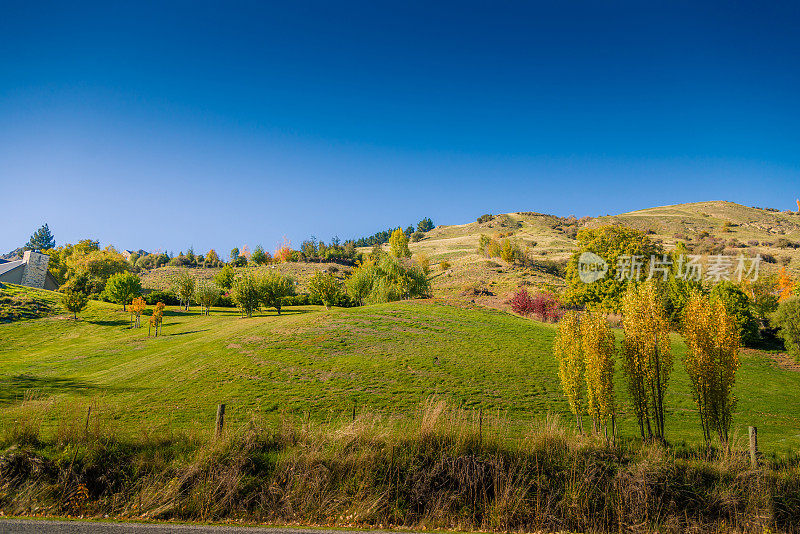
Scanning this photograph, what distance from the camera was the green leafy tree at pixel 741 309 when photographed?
34.1m

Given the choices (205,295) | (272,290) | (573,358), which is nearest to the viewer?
(573,358)

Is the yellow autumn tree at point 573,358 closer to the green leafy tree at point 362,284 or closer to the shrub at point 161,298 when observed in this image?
the green leafy tree at point 362,284

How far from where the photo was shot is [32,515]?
774 cm

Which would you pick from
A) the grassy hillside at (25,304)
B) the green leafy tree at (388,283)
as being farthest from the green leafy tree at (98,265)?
the green leafy tree at (388,283)

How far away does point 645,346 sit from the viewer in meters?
12.0

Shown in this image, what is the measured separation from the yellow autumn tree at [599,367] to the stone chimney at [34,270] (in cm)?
9732

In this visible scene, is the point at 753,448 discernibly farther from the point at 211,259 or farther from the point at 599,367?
the point at 211,259

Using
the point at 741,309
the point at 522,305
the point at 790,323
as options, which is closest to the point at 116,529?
the point at 522,305

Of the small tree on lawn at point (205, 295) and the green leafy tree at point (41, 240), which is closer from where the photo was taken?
the small tree on lawn at point (205, 295)

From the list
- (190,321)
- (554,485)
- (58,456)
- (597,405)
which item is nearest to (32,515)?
(58,456)

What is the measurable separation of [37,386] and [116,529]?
67.2 feet

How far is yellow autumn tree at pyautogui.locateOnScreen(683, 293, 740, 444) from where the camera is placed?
11680mm

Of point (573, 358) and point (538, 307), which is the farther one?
point (538, 307)

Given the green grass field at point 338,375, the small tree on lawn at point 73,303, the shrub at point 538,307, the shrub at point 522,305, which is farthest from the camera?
the small tree on lawn at point 73,303
